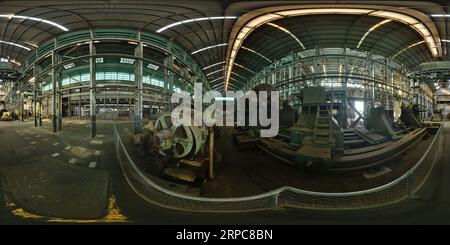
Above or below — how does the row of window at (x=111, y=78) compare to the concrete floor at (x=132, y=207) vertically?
above

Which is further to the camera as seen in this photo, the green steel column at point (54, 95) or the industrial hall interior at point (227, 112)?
the green steel column at point (54, 95)

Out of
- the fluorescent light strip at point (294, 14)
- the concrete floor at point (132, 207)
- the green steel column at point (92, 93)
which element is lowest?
the concrete floor at point (132, 207)

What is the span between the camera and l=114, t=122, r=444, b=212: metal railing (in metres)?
0.80

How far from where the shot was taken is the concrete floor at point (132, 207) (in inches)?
33.4

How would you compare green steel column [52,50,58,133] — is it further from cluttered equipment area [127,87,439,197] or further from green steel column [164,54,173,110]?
green steel column [164,54,173,110]

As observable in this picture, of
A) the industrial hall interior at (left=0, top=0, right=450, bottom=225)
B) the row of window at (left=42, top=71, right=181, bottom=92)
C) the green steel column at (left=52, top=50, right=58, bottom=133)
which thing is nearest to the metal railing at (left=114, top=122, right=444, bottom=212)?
the industrial hall interior at (left=0, top=0, right=450, bottom=225)

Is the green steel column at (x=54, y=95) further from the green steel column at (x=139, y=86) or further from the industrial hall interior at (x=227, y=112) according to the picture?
the green steel column at (x=139, y=86)

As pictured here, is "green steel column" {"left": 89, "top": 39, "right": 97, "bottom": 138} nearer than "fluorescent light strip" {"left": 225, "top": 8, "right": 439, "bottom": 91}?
Yes

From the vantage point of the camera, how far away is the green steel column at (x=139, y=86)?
764 millimetres

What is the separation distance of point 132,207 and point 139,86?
1.68 feet

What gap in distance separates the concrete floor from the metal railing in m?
0.03

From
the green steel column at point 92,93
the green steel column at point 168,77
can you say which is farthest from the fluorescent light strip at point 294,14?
the green steel column at point 92,93

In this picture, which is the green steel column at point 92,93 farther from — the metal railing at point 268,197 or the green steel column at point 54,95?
the green steel column at point 54,95

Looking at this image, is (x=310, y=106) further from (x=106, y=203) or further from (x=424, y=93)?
(x=106, y=203)
